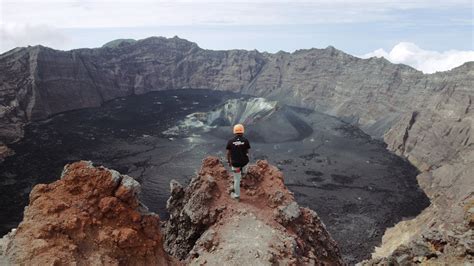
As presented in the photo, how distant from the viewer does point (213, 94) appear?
157125 mm

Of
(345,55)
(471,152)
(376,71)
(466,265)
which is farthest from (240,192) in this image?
(345,55)

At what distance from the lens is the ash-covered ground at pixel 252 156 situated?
184 ft

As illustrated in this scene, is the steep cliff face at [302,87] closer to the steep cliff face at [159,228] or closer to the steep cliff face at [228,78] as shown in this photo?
the steep cliff face at [228,78]

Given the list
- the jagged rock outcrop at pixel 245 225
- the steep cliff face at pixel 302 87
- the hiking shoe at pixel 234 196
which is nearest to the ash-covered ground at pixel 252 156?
the steep cliff face at pixel 302 87

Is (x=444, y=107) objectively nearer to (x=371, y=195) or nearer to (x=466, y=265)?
(x=371, y=195)

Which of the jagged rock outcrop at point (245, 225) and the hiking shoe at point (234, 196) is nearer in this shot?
the jagged rock outcrop at point (245, 225)

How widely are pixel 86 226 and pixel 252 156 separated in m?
66.6

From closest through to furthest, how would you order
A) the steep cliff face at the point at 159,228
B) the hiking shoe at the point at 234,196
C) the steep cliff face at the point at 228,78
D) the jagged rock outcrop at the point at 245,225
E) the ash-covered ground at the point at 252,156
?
the steep cliff face at the point at 159,228 → the jagged rock outcrop at the point at 245,225 → the hiking shoe at the point at 234,196 → the ash-covered ground at the point at 252,156 → the steep cliff face at the point at 228,78

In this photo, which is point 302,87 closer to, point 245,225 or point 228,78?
point 228,78

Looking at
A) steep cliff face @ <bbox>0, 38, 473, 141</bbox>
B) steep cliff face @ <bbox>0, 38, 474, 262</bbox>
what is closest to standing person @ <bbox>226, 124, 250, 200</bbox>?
steep cliff face @ <bbox>0, 38, 474, 262</bbox>

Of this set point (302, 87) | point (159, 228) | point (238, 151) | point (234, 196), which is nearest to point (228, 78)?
point (302, 87)

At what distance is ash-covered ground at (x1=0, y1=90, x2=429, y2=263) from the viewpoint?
56.1m

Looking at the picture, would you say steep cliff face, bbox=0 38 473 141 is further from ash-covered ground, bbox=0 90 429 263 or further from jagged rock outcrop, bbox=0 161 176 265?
jagged rock outcrop, bbox=0 161 176 265

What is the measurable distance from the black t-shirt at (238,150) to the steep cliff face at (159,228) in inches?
61.5
